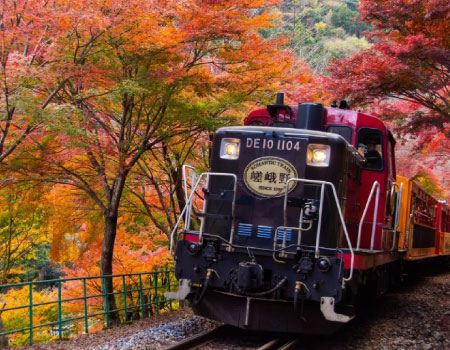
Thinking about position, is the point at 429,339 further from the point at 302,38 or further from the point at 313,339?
the point at 302,38

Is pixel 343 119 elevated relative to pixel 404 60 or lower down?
lower down

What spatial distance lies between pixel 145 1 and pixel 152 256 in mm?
9651

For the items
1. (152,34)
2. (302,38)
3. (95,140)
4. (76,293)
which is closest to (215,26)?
(152,34)

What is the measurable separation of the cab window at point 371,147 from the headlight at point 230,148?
2020mm

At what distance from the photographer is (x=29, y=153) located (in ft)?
37.1

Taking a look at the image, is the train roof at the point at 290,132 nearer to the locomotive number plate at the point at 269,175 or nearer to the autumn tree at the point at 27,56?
the locomotive number plate at the point at 269,175

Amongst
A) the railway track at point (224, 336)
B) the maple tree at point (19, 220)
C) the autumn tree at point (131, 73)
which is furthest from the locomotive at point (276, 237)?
the maple tree at point (19, 220)

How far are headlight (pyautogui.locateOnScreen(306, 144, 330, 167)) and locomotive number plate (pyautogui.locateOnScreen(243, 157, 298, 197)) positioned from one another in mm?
263

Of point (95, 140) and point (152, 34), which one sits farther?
point (95, 140)

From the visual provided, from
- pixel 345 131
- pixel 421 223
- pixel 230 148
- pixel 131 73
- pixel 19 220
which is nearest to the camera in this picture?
pixel 230 148

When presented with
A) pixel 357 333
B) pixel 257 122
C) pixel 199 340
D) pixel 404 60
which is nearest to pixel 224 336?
pixel 199 340

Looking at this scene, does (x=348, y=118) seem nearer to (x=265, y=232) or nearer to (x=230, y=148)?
(x=230, y=148)

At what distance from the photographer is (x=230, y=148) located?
22.8 ft

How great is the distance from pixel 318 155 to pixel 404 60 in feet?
15.9
